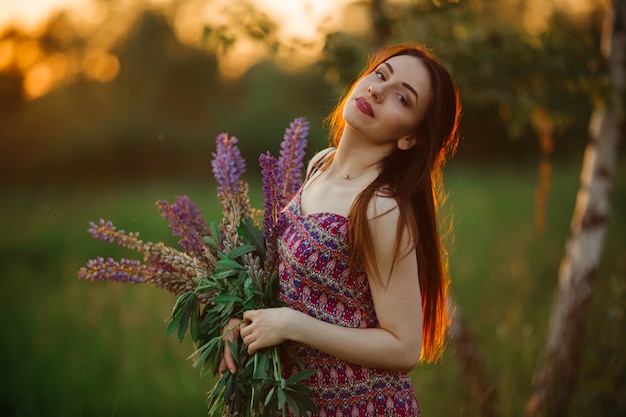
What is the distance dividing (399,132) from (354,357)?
0.61m

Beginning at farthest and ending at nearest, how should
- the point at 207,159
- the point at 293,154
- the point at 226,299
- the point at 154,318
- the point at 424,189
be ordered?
the point at 207,159, the point at 154,318, the point at 293,154, the point at 424,189, the point at 226,299

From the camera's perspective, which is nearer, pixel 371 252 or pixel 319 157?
pixel 371 252

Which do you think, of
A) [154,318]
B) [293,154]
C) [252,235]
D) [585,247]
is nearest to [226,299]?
[252,235]

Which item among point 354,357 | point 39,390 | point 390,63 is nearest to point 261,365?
point 354,357

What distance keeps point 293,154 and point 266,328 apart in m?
0.51

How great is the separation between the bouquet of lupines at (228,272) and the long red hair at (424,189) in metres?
0.25

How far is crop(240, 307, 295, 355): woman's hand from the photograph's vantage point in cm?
151

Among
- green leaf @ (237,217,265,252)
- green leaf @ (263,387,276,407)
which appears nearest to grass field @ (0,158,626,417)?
green leaf @ (237,217,265,252)

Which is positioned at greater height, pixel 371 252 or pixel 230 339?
pixel 371 252

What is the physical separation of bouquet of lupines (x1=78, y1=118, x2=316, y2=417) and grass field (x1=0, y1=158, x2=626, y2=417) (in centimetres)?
44

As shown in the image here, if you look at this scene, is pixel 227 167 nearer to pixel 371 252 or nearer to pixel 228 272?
pixel 228 272

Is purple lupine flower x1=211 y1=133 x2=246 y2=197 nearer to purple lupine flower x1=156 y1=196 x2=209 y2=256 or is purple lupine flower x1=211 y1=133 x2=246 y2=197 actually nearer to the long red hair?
purple lupine flower x1=156 y1=196 x2=209 y2=256

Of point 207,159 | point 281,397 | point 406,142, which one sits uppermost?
point 207,159

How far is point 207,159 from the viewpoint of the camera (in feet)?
34.0
